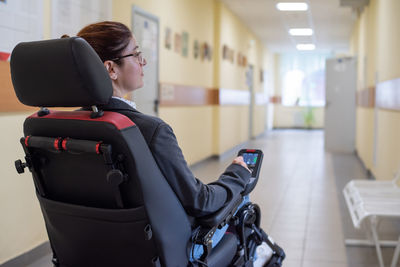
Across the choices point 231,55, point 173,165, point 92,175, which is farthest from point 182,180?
Answer: point 231,55

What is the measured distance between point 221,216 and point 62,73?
0.71m

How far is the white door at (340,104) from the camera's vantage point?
31.2 feet

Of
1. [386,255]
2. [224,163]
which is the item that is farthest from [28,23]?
[224,163]

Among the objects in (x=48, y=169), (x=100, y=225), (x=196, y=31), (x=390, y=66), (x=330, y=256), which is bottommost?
(x=330, y=256)

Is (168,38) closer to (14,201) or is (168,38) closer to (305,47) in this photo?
(14,201)

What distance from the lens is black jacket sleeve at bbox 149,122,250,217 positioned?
4.46ft

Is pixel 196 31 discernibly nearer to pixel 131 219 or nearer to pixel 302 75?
pixel 131 219

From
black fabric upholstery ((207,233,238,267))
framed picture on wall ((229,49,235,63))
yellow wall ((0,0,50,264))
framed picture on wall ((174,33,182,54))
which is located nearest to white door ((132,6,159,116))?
framed picture on wall ((174,33,182,54))

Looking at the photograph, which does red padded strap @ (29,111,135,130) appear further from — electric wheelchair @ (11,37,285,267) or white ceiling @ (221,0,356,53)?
white ceiling @ (221,0,356,53)

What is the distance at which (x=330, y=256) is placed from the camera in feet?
10.1

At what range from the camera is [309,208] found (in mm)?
4496

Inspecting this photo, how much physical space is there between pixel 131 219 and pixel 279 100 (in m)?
16.3

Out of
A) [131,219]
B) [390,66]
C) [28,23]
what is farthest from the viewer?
[390,66]

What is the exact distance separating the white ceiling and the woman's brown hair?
272 inches
